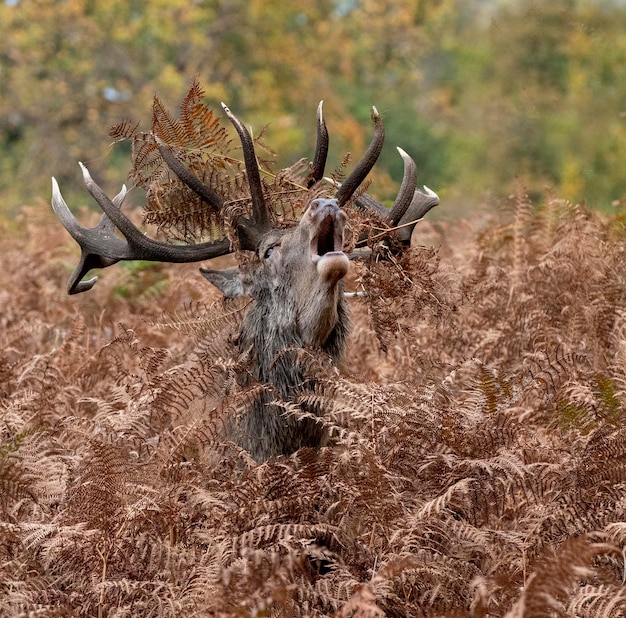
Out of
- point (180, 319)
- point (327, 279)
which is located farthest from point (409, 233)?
point (180, 319)

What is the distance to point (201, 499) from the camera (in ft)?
13.4

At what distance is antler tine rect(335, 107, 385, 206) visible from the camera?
17.3ft

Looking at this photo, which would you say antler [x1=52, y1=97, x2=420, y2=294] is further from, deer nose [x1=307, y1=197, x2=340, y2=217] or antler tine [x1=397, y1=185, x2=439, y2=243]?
deer nose [x1=307, y1=197, x2=340, y2=217]

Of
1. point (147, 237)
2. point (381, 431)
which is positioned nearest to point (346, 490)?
point (381, 431)

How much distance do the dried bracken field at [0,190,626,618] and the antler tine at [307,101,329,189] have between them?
0.65m

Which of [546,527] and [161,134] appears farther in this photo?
[161,134]

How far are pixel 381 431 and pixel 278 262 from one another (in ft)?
4.56

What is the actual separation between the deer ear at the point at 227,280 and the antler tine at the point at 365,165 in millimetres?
726

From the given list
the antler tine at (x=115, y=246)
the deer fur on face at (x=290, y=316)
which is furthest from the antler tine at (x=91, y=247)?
the deer fur on face at (x=290, y=316)

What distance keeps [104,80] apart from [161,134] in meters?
22.2

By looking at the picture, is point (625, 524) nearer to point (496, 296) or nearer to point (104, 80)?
point (496, 296)

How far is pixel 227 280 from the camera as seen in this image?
5.70 metres

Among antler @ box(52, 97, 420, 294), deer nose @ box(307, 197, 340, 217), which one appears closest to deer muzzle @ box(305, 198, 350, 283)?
deer nose @ box(307, 197, 340, 217)

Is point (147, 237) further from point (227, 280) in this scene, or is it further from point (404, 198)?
point (404, 198)
